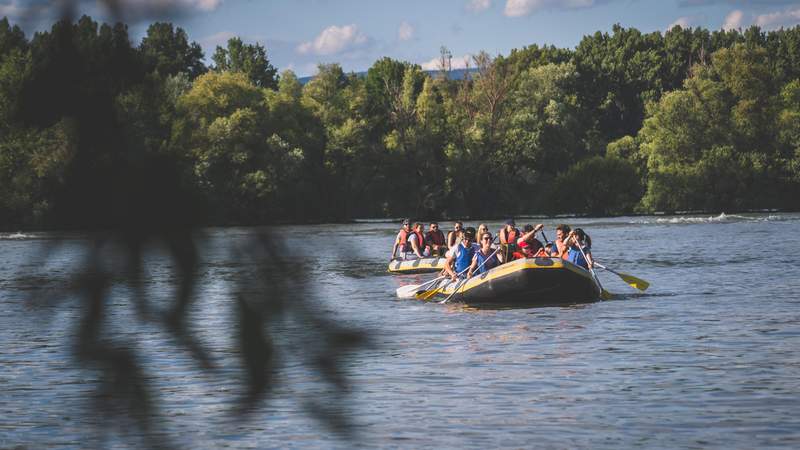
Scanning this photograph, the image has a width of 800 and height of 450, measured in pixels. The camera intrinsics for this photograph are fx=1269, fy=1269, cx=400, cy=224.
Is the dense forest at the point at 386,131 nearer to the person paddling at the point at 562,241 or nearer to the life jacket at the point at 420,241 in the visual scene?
the life jacket at the point at 420,241

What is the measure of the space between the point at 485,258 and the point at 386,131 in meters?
61.6

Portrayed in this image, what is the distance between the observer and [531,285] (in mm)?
25297

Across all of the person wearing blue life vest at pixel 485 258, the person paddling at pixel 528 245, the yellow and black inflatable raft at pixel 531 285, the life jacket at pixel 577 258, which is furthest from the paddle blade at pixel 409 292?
the life jacket at pixel 577 258

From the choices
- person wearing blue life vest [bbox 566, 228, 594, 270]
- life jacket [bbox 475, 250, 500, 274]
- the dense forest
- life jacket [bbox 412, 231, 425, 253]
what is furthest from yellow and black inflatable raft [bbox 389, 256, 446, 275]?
person wearing blue life vest [bbox 566, 228, 594, 270]

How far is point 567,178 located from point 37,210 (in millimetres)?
89231

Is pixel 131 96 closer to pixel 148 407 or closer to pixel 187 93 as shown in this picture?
pixel 187 93

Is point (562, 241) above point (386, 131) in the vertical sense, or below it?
below

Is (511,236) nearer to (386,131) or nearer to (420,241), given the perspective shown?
(420,241)

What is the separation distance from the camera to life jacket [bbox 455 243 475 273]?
90.6ft

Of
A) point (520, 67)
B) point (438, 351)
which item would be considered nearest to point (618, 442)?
point (438, 351)

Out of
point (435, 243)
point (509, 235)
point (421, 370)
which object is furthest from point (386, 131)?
point (421, 370)

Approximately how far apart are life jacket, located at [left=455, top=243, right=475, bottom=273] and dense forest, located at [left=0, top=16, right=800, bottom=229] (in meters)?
2.90

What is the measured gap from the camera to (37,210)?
7.29 ft

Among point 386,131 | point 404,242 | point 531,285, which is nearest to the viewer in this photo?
point 531,285
